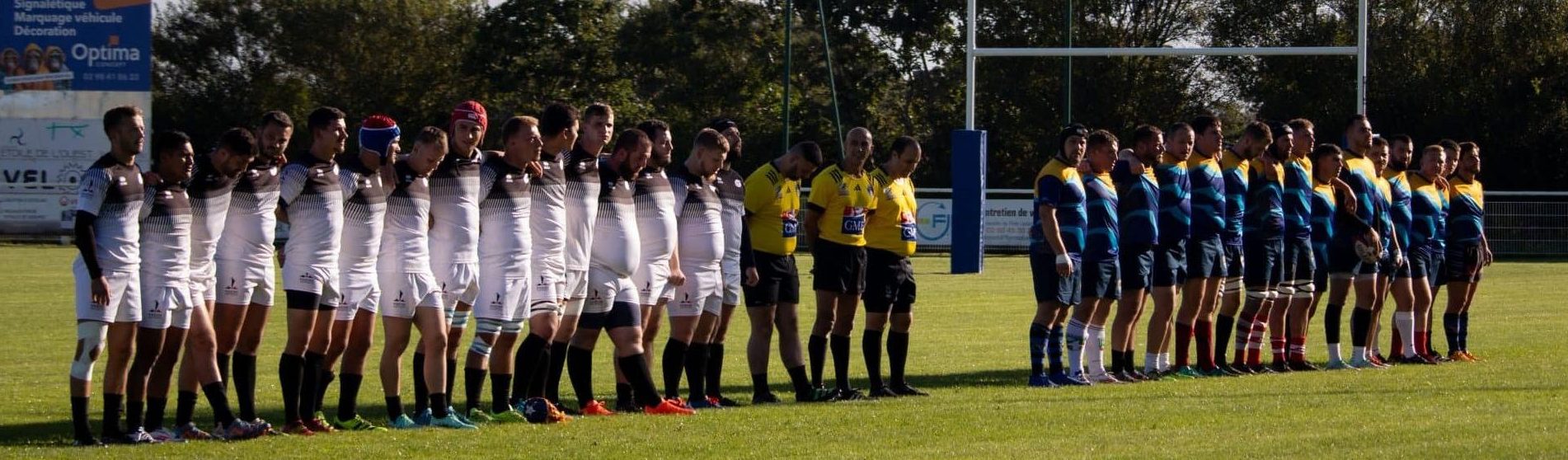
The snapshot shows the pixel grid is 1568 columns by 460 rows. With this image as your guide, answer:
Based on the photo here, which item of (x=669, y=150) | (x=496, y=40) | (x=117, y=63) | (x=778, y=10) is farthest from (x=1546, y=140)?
(x=669, y=150)

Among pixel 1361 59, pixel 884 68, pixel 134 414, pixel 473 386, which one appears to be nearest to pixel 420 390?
pixel 473 386

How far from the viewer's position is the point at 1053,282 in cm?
1220

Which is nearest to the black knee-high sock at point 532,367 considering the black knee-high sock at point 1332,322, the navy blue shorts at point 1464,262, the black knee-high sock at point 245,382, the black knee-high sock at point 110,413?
the black knee-high sock at point 245,382

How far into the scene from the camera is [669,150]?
1058 centimetres

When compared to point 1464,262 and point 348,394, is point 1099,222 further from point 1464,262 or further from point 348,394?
point 348,394

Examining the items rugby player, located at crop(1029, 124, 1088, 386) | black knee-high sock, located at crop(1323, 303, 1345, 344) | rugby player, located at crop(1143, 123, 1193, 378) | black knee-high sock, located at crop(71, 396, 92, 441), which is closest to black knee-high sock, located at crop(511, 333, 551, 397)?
black knee-high sock, located at crop(71, 396, 92, 441)

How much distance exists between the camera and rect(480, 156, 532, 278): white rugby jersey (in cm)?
955

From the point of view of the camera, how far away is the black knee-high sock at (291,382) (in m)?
9.09

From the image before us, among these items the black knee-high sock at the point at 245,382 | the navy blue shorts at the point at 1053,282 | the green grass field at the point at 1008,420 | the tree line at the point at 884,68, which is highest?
the tree line at the point at 884,68

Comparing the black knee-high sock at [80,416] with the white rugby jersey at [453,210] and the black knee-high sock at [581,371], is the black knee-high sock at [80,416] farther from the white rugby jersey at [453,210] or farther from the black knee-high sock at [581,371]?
the black knee-high sock at [581,371]

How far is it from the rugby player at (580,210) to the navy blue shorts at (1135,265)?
422 cm

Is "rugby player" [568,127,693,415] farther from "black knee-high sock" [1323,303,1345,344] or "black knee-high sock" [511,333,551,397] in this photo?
"black knee-high sock" [1323,303,1345,344]

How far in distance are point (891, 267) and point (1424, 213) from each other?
5.42m

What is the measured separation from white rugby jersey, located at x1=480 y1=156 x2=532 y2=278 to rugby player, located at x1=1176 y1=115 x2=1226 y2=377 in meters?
5.49
